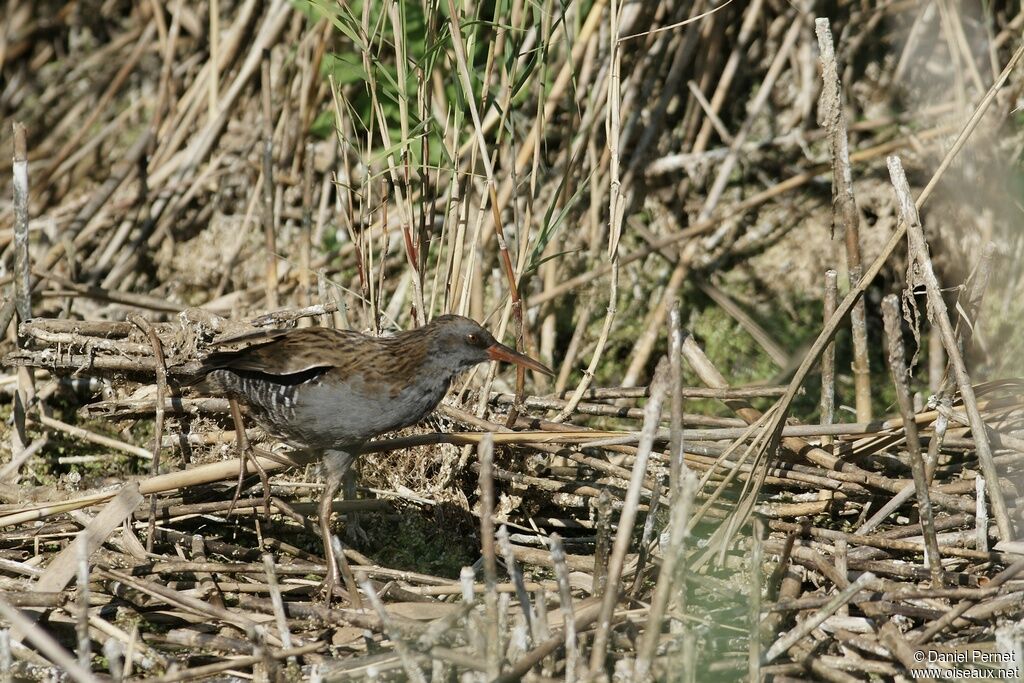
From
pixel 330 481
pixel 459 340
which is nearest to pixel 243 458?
pixel 330 481

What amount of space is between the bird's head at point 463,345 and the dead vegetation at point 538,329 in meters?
0.23

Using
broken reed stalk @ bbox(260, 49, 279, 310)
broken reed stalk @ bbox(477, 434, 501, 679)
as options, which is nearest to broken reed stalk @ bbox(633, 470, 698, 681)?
broken reed stalk @ bbox(477, 434, 501, 679)

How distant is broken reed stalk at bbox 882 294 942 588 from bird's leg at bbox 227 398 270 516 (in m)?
2.03

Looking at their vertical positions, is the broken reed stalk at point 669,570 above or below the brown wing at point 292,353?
below

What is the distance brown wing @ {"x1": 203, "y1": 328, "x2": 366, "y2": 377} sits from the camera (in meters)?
3.62

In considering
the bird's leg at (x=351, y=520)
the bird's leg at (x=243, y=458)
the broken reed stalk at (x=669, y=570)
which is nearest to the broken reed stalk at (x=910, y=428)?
the broken reed stalk at (x=669, y=570)

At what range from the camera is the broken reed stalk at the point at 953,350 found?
132 inches

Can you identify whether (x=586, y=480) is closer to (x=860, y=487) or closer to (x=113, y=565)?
(x=860, y=487)

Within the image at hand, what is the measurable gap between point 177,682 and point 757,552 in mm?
1579

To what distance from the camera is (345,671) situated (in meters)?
3.01

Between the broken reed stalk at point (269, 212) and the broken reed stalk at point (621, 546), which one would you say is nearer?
the broken reed stalk at point (621, 546)

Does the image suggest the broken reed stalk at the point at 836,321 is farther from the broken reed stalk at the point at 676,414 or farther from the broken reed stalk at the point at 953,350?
the broken reed stalk at the point at 676,414

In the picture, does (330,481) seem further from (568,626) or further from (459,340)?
(568,626)

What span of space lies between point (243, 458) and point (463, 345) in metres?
0.84
